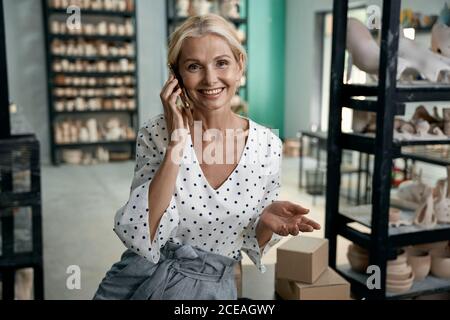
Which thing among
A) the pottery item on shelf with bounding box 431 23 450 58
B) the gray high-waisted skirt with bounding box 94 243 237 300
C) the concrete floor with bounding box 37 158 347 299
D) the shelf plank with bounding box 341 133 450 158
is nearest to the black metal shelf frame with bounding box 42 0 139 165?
the concrete floor with bounding box 37 158 347 299

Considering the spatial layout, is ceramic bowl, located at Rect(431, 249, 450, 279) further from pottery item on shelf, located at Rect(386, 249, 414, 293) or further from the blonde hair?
the blonde hair

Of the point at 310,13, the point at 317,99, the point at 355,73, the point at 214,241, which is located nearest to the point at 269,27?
the point at 310,13

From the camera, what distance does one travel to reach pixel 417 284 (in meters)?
2.47

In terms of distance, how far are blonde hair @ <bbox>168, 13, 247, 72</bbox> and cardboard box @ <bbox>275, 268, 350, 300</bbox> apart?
122cm

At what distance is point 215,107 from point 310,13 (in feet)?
20.6

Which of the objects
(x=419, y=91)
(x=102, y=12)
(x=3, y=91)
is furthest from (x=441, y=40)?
(x=102, y=12)

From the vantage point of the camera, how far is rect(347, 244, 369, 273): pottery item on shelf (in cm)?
247

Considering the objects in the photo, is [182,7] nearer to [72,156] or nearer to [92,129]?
[92,129]

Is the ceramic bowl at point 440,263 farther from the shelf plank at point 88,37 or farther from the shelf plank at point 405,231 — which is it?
the shelf plank at point 88,37

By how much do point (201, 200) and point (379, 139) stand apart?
1337 millimetres

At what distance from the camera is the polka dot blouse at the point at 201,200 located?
3.13ft

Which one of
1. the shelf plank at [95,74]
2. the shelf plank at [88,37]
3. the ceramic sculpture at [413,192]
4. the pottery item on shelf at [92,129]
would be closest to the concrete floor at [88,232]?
the ceramic sculpture at [413,192]

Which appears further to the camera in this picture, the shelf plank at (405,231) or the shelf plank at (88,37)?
the shelf plank at (88,37)
